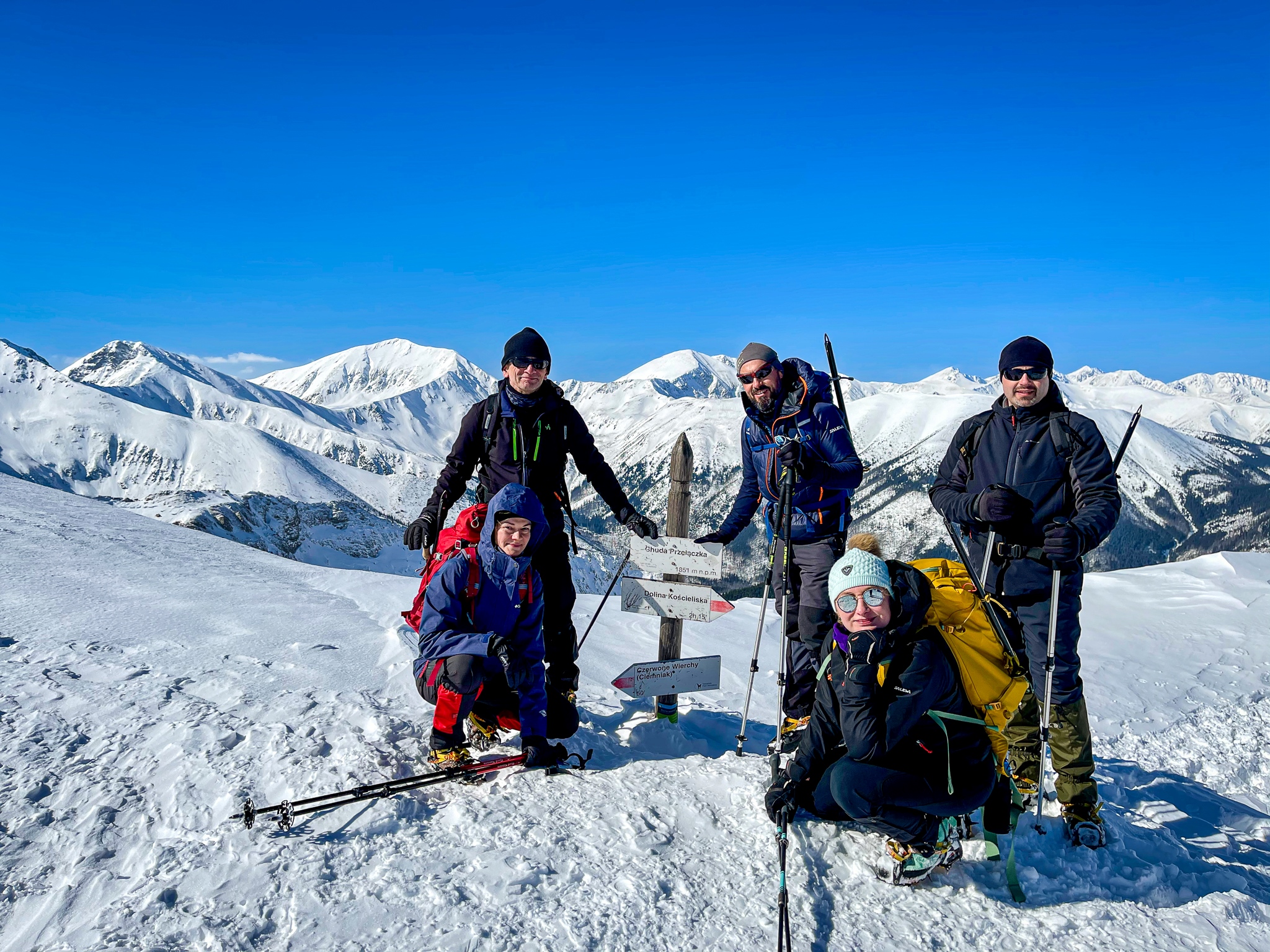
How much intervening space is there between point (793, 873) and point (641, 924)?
1057 millimetres

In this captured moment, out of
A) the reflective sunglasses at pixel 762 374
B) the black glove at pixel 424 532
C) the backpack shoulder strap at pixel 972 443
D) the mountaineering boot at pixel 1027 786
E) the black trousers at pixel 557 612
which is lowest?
the mountaineering boot at pixel 1027 786

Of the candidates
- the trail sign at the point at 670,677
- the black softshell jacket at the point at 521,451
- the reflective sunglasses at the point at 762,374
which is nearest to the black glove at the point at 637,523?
the black softshell jacket at the point at 521,451

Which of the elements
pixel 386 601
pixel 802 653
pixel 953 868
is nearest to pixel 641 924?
pixel 953 868

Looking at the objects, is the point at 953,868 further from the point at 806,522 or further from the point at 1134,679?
the point at 1134,679

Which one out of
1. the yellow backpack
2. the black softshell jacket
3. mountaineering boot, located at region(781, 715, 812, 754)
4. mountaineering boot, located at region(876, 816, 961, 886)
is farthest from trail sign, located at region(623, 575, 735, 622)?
mountaineering boot, located at region(876, 816, 961, 886)

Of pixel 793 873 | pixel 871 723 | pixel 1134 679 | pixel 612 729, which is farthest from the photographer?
pixel 1134 679

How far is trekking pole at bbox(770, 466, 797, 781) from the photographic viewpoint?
5543mm

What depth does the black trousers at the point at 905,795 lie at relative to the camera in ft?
13.4

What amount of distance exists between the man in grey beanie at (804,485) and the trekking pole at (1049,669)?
153 cm

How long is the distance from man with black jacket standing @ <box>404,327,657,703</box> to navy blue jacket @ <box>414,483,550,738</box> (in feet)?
2.06

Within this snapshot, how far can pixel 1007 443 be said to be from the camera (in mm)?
5496

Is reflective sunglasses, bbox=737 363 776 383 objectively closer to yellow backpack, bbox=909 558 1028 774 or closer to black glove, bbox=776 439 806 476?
black glove, bbox=776 439 806 476

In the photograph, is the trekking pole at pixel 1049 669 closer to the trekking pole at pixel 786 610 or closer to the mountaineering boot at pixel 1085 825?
the mountaineering boot at pixel 1085 825

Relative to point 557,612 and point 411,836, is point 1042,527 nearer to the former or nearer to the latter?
point 557,612
